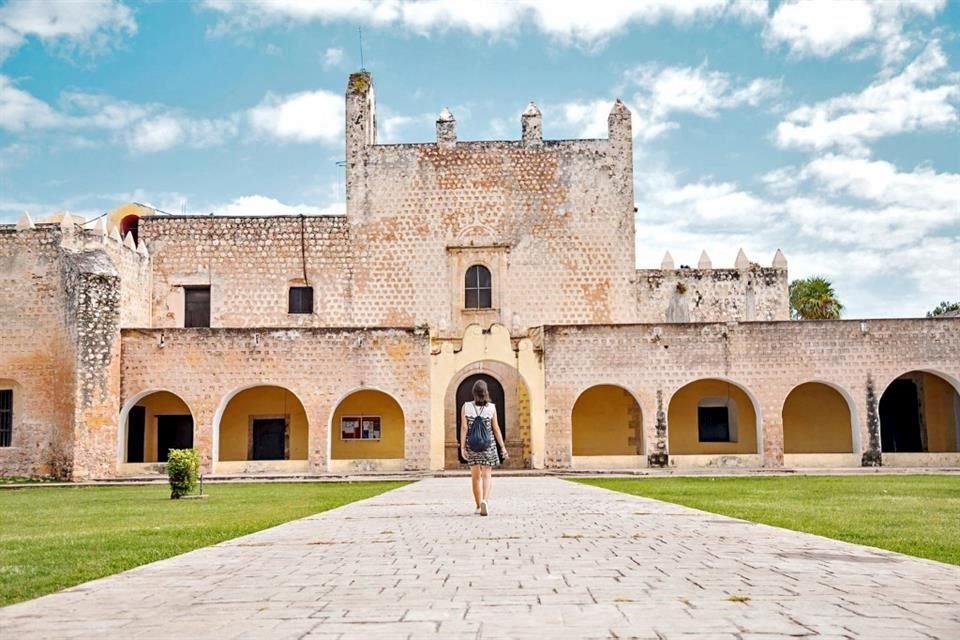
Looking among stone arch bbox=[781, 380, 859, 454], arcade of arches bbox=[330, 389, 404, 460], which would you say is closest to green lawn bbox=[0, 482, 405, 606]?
arcade of arches bbox=[330, 389, 404, 460]

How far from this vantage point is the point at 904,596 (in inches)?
191

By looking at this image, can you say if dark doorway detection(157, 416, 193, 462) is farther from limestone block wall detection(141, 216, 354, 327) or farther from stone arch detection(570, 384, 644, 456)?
stone arch detection(570, 384, 644, 456)

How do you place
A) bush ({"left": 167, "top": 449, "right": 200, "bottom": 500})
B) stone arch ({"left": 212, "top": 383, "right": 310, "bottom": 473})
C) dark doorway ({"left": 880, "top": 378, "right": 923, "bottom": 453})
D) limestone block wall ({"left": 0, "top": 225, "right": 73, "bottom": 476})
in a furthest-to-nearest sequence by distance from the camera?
dark doorway ({"left": 880, "top": 378, "right": 923, "bottom": 453}) → stone arch ({"left": 212, "top": 383, "right": 310, "bottom": 473}) → limestone block wall ({"left": 0, "top": 225, "right": 73, "bottom": 476}) → bush ({"left": 167, "top": 449, "right": 200, "bottom": 500})

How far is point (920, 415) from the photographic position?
26.9 meters

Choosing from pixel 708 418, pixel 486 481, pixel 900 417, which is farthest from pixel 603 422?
pixel 486 481

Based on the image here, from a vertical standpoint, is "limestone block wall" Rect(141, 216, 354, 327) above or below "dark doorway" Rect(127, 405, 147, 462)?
above

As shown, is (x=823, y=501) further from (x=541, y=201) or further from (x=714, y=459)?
(x=541, y=201)

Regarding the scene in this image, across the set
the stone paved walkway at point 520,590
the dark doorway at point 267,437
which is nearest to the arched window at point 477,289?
the dark doorway at point 267,437

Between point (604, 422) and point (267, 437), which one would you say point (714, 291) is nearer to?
point (604, 422)

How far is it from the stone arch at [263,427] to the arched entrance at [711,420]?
35.2 feet

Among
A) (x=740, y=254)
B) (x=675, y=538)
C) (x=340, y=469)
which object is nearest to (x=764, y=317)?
(x=740, y=254)

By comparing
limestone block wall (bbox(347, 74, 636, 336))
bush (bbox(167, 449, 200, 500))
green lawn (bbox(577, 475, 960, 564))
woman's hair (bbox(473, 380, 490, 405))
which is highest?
limestone block wall (bbox(347, 74, 636, 336))

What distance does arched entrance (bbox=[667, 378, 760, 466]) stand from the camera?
26.5m

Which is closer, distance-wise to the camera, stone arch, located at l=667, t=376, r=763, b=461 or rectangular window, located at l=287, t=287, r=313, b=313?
stone arch, located at l=667, t=376, r=763, b=461
